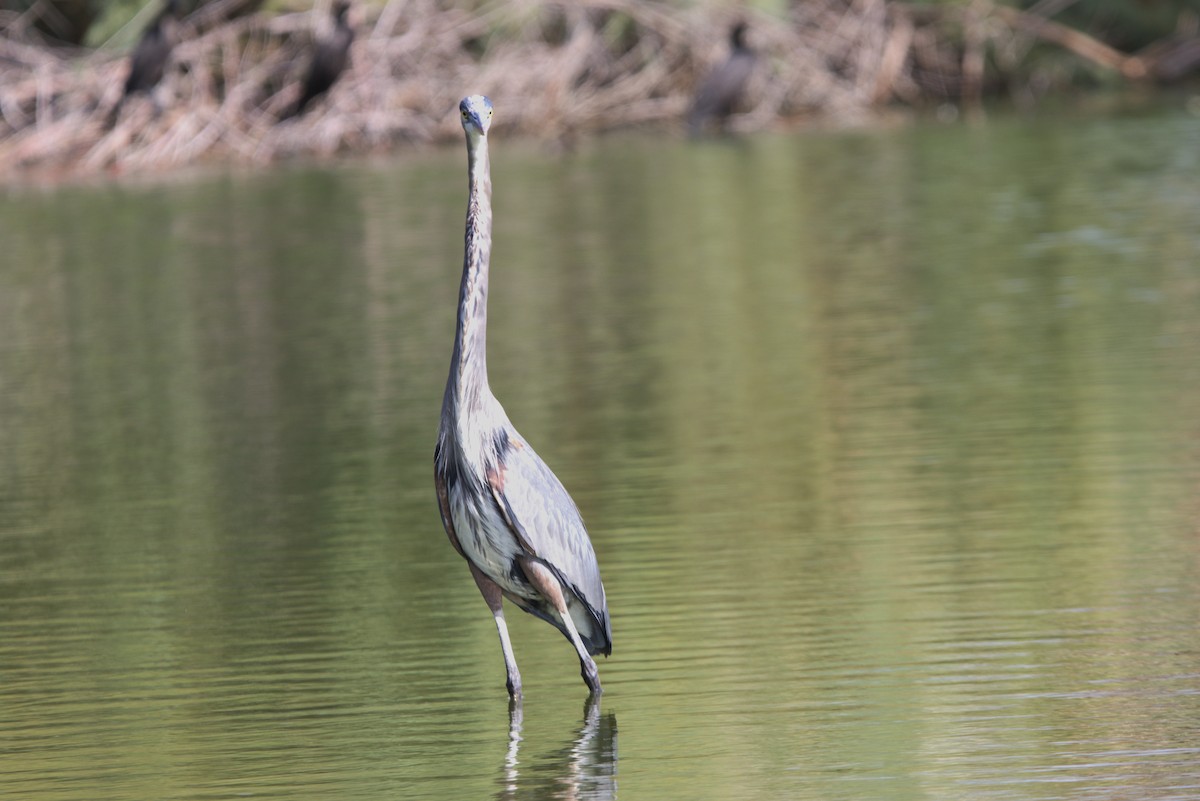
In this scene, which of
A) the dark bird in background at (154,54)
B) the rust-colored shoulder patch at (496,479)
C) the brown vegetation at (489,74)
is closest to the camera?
the rust-colored shoulder patch at (496,479)

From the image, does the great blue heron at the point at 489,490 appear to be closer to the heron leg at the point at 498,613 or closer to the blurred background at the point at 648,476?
the heron leg at the point at 498,613

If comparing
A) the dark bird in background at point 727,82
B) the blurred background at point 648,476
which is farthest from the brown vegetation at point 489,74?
the blurred background at point 648,476

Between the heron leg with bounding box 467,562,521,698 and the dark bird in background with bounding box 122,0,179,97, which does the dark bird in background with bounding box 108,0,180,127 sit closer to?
the dark bird in background with bounding box 122,0,179,97

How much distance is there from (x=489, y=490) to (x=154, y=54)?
2332 cm

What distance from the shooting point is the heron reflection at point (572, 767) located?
483cm

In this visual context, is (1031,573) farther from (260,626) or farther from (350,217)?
(350,217)

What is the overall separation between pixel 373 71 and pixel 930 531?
24.7m

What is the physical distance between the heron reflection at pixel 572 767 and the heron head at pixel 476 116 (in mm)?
1657

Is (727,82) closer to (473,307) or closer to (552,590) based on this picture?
(473,307)

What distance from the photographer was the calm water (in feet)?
16.8

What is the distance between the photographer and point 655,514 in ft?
26.4

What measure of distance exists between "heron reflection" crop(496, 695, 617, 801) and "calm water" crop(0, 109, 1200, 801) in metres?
0.02

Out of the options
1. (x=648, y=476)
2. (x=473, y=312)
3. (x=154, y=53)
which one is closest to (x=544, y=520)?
(x=473, y=312)

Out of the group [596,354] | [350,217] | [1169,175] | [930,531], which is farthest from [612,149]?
[930,531]
